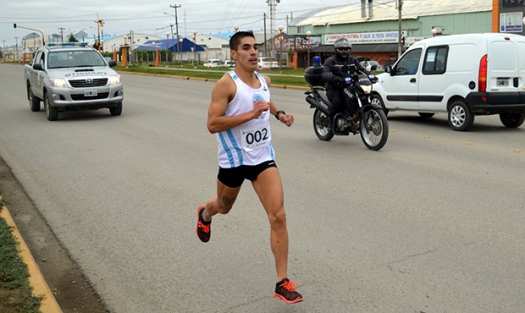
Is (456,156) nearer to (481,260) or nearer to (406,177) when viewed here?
(406,177)

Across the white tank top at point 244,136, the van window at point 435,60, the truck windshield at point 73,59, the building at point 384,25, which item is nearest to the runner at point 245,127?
the white tank top at point 244,136

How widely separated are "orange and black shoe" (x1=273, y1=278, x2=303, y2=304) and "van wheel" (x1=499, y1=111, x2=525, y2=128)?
Result: 33.9 ft

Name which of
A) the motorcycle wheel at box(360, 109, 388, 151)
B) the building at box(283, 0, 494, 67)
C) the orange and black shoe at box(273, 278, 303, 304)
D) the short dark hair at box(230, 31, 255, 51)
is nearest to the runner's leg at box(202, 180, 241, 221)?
the orange and black shoe at box(273, 278, 303, 304)

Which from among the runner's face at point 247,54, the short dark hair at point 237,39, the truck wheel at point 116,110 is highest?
the short dark hair at point 237,39

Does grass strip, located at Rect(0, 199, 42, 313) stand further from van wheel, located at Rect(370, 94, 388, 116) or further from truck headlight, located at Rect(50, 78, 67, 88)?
van wheel, located at Rect(370, 94, 388, 116)

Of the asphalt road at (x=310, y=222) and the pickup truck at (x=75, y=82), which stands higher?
the pickup truck at (x=75, y=82)

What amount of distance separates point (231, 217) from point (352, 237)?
4.72ft

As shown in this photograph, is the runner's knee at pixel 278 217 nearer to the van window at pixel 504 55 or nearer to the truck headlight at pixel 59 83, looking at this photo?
the van window at pixel 504 55

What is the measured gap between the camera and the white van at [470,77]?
488 inches

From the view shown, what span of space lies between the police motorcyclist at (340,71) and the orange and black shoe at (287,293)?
6882mm

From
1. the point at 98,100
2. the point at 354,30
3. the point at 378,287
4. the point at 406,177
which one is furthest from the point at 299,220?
the point at 354,30

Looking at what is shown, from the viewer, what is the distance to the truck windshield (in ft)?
54.9

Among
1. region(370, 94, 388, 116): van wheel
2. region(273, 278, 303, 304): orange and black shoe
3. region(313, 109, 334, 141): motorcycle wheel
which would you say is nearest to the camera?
region(273, 278, 303, 304): orange and black shoe

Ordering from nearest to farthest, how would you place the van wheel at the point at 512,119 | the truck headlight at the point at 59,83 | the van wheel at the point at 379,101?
the van wheel at the point at 512,119 < the van wheel at the point at 379,101 < the truck headlight at the point at 59,83
